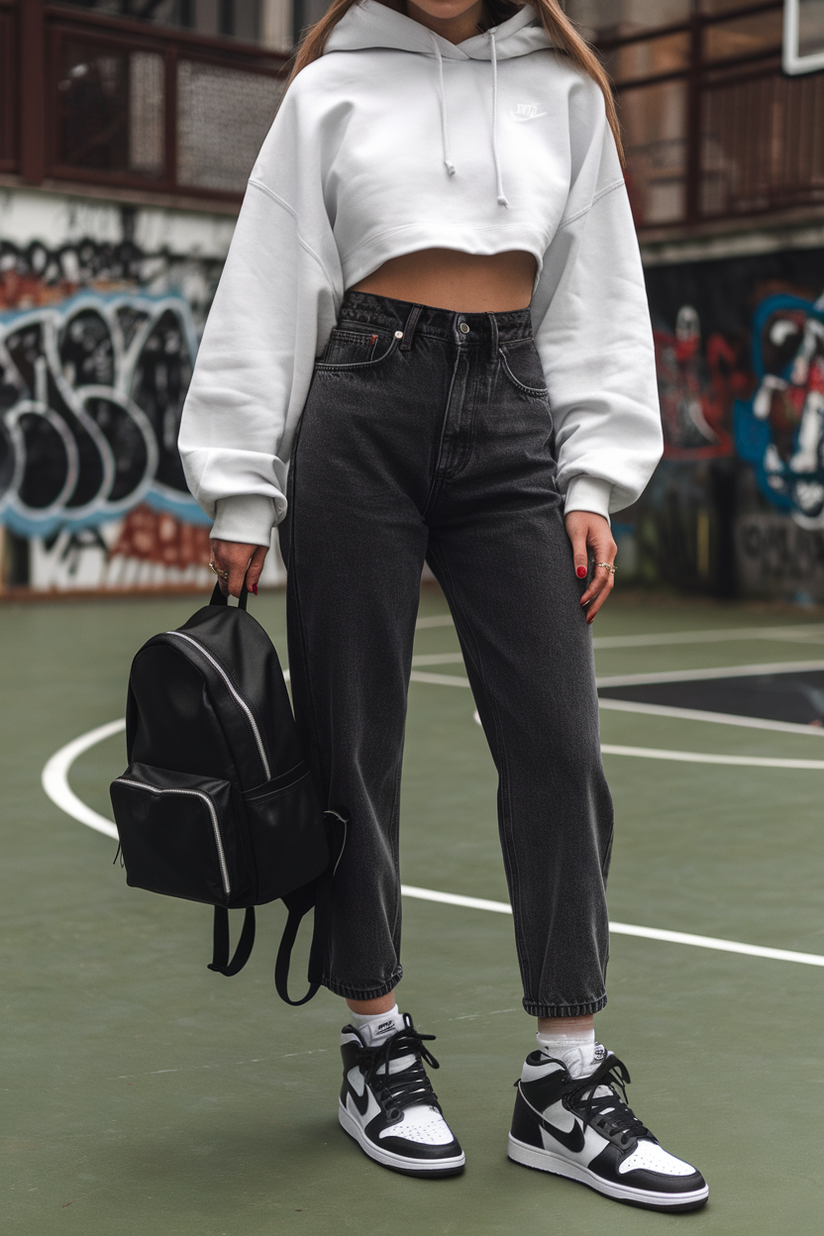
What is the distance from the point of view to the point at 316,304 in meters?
2.34

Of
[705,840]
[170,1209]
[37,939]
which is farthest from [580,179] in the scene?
[705,840]

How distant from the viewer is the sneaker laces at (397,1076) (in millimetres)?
2457

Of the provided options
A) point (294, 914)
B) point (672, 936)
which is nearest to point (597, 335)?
point (294, 914)

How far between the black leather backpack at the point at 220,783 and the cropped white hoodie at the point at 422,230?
20 cm

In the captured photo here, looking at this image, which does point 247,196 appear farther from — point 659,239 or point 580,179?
point 659,239

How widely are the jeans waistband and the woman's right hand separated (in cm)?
38

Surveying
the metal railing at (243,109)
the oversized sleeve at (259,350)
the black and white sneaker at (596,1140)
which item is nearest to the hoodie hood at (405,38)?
the oversized sleeve at (259,350)

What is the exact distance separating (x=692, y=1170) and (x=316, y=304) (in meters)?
1.38

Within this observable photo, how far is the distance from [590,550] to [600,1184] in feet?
3.09

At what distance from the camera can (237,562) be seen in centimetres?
240

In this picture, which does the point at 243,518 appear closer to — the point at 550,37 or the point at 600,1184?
the point at 550,37

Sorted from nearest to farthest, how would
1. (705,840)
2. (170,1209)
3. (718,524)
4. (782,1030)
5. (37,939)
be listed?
(170,1209) < (782,1030) < (37,939) < (705,840) < (718,524)

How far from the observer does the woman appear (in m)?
2.34

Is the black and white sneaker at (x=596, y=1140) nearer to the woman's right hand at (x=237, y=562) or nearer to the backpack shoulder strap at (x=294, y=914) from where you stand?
the backpack shoulder strap at (x=294, y=914)
